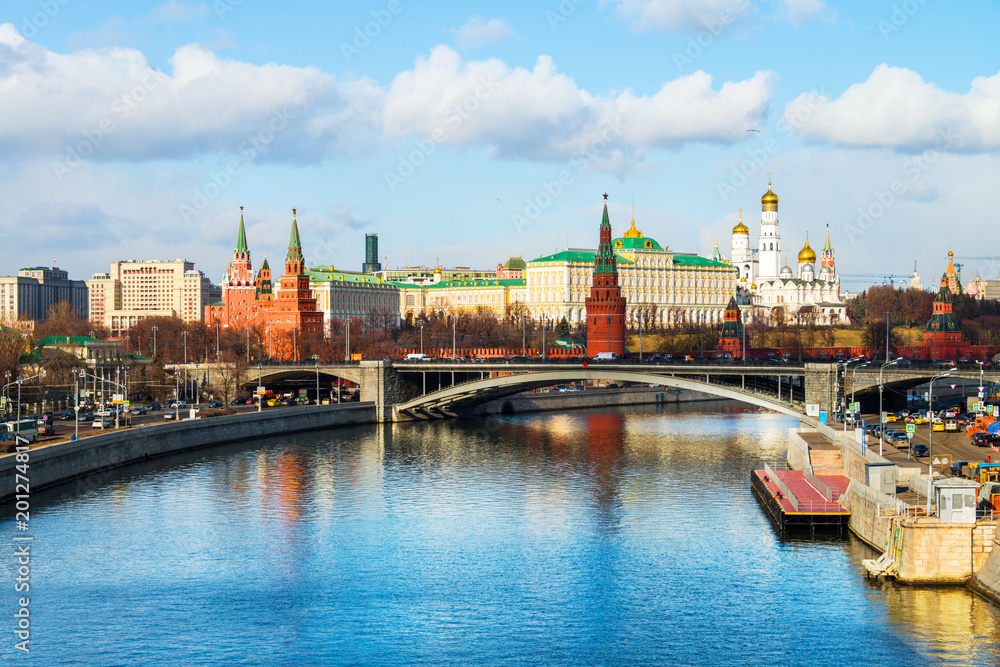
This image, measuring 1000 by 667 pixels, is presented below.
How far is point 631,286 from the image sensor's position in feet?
569

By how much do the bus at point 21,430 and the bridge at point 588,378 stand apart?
3015 centimetres

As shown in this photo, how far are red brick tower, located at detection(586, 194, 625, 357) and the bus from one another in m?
64.0

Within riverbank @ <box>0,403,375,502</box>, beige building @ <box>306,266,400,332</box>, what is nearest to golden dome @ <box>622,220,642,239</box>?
beige building @ <box>306,266,400,332</box>

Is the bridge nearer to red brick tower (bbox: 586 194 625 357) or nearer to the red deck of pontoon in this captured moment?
the red deck of pontoon

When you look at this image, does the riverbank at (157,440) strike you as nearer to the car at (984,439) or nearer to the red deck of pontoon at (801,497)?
the red deck of pontoon at (801,497)

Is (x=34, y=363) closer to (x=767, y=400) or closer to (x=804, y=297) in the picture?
(x=767, y=400)

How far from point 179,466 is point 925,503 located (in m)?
35.0

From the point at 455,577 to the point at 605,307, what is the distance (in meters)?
76.8

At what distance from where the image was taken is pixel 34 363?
82.2 metres

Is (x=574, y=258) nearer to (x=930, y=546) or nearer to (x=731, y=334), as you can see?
(x=731, y=334)

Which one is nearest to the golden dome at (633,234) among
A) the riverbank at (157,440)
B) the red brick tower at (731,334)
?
the red brick tower at (731,334)

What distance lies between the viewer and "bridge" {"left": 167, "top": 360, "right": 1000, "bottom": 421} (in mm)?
61500

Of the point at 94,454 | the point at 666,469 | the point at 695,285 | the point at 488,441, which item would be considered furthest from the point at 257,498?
the point at 695,285

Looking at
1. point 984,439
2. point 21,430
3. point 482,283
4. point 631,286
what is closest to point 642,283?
point 631,286
